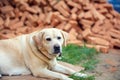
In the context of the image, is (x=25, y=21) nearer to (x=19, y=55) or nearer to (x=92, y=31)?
(x=92, y=31)

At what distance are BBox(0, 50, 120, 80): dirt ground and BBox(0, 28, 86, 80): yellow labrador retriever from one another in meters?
0.14

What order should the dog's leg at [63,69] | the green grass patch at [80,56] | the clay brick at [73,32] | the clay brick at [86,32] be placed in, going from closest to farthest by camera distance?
1. the dog's leg at [63,69]
2. the green grass patch at [80,56]
3. the clay brick at [86,32]
4. the clay brick at [73,32]

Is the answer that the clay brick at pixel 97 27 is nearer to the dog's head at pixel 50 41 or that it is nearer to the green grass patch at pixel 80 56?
the green grass patch at pixel 80 56

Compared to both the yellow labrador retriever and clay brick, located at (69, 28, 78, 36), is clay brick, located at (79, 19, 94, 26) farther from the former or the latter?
the yellow labrador retriever

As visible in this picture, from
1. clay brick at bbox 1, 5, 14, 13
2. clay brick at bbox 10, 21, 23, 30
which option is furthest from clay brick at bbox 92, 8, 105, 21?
clay brick at bbox 1, 5, 14, 13

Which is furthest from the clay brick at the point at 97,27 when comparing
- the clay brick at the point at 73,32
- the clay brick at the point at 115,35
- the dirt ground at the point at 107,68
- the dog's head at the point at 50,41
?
the dog's head at the point at 50,41

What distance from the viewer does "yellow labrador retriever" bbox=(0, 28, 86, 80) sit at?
197 inches

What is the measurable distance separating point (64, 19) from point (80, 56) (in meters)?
1.60

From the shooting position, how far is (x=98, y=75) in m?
5.48

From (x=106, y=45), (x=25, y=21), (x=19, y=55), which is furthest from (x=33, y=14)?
(x=19, y=55)

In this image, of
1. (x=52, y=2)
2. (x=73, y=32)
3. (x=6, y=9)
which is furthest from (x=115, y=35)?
(x=6, y=9)

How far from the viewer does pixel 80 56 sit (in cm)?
630

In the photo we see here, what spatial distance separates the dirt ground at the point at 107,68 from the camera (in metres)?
5.31

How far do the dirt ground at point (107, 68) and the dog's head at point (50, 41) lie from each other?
0.48 metres
